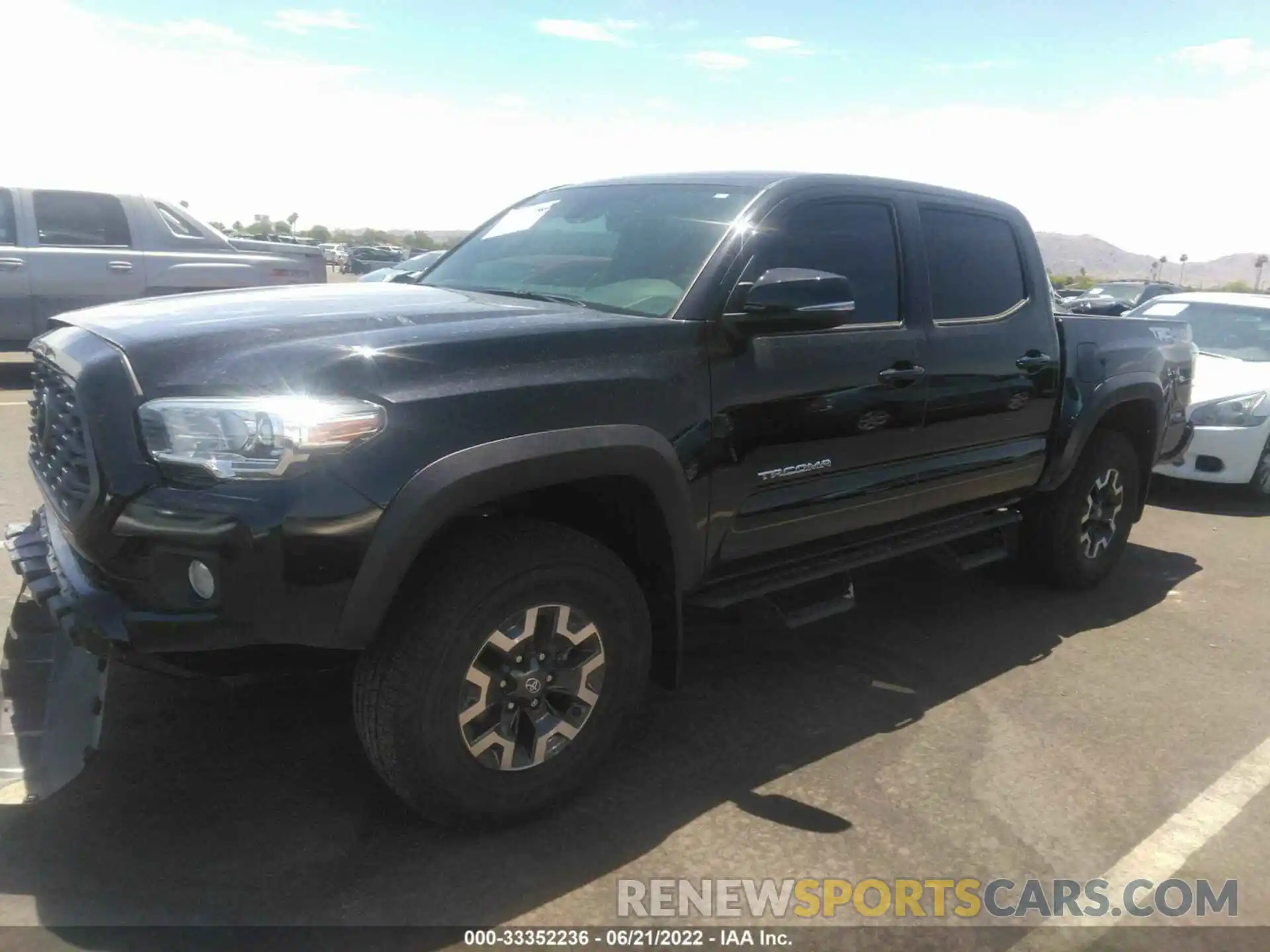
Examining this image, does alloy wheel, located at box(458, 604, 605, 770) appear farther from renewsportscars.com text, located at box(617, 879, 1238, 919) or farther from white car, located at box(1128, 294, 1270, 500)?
white car, located at box(1128, 294, 1270, 500)

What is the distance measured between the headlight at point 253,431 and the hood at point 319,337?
1.8 inches

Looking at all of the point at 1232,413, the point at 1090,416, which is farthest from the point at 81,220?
the point at 1232,413

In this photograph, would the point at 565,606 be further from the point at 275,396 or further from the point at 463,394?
the point at 275,396

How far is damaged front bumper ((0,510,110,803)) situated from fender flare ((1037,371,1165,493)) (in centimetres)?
404

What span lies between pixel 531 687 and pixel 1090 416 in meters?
3.26

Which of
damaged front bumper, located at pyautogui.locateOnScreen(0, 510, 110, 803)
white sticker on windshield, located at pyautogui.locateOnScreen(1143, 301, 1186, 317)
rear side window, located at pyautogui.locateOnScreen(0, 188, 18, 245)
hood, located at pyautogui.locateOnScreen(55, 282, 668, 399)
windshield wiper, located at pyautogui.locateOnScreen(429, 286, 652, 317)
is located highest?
rear side window, located at pyautogui.locateOnScreen(0, 188, 18, 245)

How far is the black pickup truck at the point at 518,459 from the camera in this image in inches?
96.7

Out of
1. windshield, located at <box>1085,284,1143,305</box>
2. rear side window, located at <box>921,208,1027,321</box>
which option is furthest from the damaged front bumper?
windshield, located at <box>1085,284,1143,305</box>

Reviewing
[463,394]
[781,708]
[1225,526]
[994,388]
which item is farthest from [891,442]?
[1225,526]

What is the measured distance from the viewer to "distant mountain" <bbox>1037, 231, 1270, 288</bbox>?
148 m

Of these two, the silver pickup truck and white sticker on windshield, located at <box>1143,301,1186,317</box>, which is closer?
white sticker on windshield, located at <box>1143,301,1186,317</box>

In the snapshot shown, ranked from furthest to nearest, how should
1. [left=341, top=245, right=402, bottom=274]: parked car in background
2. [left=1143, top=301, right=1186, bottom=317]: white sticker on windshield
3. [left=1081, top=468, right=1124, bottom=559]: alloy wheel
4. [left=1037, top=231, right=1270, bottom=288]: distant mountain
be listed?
[left=1037, top=231, right=1270, bottom=288]: distant mountain
[left=341, top=245, right=402, bottom=274]: parked car in background
[left=1143, top=301, right=1186, bottom=317]: white sticker on windshield
[left=1081, top=468, right=1124, bottom=559]: alloy wheel

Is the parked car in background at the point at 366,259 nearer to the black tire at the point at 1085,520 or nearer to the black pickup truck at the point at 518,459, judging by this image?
the black tire at the point at 1085,520

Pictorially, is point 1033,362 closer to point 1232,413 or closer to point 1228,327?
point 1232,413
